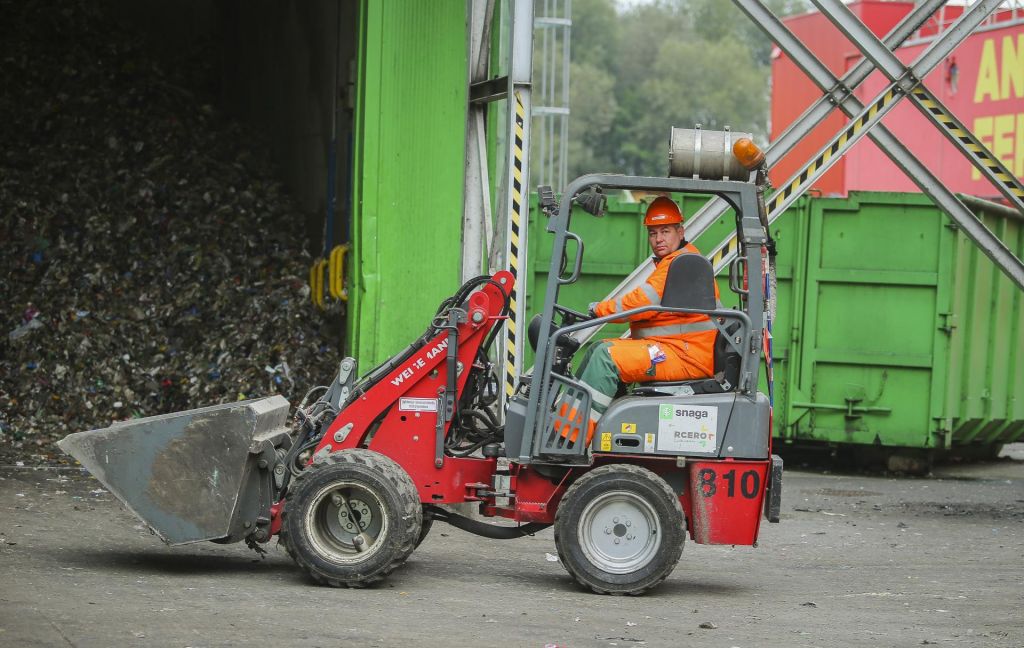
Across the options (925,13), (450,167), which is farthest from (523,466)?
(925,13)

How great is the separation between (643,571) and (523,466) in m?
0.80

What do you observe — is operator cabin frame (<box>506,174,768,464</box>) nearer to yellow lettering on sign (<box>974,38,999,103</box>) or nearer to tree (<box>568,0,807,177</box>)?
yellow lettering on sign (<box>974,38,999,103</box>)

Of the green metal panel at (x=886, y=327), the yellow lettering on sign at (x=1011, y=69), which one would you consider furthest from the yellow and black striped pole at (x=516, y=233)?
the yellow lettering on sign at (x=1011, y=69)

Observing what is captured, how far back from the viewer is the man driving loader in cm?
691

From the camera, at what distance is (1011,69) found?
20.3 meters

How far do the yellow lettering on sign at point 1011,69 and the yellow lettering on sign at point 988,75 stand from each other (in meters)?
0.12

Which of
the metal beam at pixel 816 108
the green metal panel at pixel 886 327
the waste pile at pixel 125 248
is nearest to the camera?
the metal beam at pixel 816 108

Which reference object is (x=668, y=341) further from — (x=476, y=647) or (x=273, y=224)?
(x=273, y=224)

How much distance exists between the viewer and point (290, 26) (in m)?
13.1

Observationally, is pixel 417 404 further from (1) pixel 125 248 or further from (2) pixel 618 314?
(1) pixel 125 248

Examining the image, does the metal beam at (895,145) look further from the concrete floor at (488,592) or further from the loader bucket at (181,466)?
the loader bucket at (181,466)

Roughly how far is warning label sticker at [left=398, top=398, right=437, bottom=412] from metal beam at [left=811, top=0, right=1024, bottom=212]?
4315 mm

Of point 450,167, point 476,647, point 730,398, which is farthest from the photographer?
point 450,167

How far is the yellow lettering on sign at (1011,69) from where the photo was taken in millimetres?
20109
